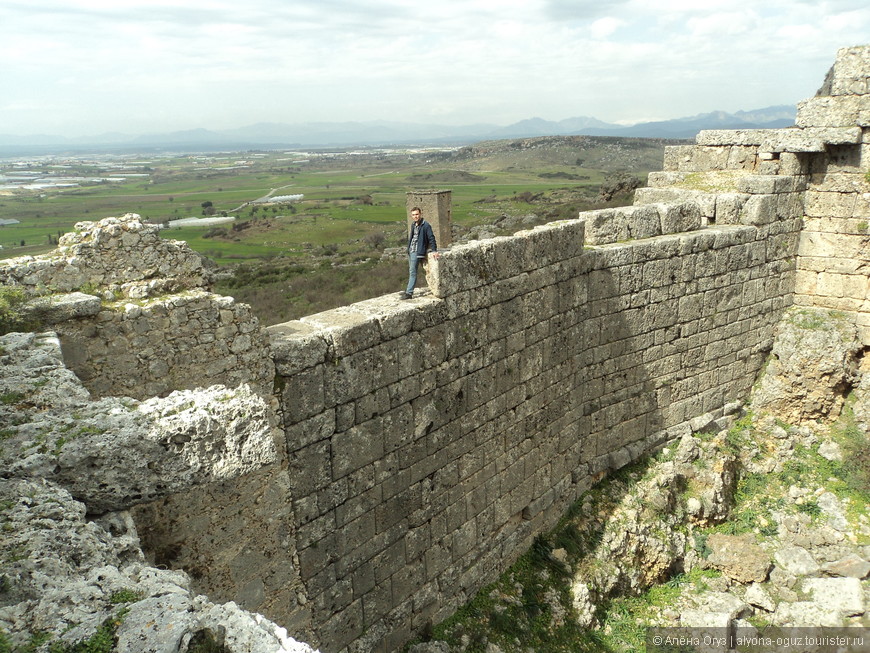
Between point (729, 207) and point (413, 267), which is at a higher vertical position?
point (729, 207)

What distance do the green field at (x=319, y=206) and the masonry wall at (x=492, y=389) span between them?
1539 cm

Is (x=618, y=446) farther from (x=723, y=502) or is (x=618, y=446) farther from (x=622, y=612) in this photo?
(x=622, y=612)

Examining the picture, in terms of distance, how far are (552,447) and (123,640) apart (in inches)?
258

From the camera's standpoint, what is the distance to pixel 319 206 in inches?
2709

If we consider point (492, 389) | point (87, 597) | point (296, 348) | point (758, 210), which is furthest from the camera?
point (758, 210)

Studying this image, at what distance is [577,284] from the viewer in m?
7.95

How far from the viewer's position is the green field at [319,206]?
101 ft

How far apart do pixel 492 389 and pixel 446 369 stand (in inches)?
33.0

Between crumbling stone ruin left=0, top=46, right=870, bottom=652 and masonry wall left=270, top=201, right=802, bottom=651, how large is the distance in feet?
0.09

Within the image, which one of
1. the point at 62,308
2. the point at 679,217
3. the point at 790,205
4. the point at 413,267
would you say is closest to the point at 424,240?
the point at 413,267

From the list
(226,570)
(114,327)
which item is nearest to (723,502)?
(226,570)

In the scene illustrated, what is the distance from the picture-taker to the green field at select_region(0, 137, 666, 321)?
1211 inches

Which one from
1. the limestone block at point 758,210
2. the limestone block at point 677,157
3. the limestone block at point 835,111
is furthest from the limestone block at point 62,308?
the limestone block at point 835,111

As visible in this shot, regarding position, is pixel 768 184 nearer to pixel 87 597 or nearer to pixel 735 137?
pixel 735 137
